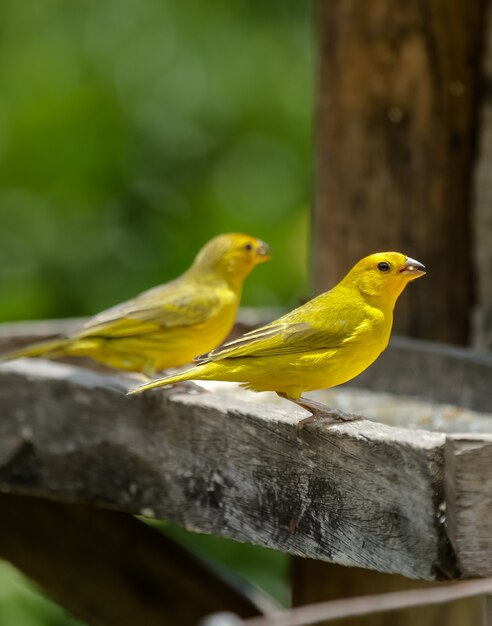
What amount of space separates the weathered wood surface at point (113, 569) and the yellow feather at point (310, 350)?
1423 mm

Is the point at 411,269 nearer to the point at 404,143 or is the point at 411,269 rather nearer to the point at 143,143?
the point at 404,143

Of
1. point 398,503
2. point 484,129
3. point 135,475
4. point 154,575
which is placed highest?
point 484,129

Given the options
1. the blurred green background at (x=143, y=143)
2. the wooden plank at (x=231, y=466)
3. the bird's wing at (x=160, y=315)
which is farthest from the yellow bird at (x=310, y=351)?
the blurred green background at (x=143, y=143)

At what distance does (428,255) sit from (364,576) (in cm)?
136

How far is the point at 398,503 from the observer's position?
8.79ft

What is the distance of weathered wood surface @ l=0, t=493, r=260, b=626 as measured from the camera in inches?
170

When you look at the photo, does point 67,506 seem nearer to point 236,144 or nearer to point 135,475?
point 135,475

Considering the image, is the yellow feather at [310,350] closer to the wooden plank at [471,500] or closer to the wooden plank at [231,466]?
the wooden plank at [231,466]

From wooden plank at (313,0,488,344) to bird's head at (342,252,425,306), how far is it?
1.57 meters

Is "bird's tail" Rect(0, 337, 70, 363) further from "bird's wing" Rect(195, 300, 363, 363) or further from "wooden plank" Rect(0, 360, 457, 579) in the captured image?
"bird's wing" Rect(195, 300, 363, 363)

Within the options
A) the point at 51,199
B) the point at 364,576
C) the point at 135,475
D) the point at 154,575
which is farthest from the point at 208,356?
the point at 51,199

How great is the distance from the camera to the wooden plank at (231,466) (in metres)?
2.67

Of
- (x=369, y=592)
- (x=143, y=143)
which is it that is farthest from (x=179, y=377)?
(x=143, y=143)

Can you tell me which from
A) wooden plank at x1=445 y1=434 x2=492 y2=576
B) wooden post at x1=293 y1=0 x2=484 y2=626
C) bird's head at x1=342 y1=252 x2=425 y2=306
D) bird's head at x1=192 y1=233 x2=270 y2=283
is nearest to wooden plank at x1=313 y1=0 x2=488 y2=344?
wooden post at x1=293 y1=0 x2=484 y2=626
